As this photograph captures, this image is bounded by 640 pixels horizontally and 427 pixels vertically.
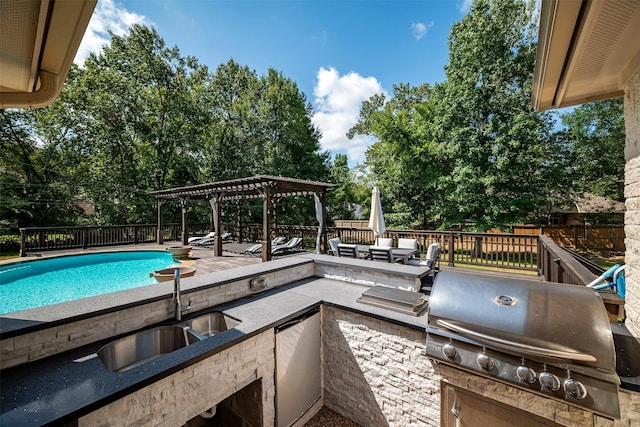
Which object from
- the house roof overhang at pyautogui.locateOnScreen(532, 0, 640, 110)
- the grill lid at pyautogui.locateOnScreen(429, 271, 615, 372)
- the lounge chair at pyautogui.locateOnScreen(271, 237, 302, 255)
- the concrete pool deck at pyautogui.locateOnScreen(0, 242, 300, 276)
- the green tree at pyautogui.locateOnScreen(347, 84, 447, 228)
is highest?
the green tree at pyautogui.locateOnScreen(347, 84, 447, 228)

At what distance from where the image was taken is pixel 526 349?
1777mm

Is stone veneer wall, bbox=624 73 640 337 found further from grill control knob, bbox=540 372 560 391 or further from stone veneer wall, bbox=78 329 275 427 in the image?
stone veneer wall, bbox=78 329 275 427

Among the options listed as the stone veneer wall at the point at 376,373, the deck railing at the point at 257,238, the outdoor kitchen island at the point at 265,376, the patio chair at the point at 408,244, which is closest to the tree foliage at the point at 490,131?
the deck railing at the point at 257,238

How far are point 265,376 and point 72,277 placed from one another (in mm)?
9924

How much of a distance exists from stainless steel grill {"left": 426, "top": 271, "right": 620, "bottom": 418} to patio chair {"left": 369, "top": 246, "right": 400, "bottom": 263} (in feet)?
13.8

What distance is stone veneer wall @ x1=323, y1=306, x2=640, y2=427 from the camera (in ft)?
6.76

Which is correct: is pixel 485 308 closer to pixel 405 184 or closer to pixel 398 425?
pixel 398 425

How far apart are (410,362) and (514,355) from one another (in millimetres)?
1085

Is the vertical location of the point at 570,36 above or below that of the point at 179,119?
below

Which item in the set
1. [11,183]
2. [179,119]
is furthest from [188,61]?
[11,183]

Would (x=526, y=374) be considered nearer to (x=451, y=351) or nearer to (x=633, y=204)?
(x=451, y=351)

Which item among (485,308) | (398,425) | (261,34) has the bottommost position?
(398,425)

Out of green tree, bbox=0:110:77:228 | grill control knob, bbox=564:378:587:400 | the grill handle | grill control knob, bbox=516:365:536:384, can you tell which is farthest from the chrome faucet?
green tree, bbox=0:110:77:228

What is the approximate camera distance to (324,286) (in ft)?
13.1
